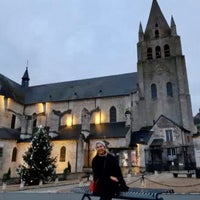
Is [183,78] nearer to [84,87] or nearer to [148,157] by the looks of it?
[148,157]

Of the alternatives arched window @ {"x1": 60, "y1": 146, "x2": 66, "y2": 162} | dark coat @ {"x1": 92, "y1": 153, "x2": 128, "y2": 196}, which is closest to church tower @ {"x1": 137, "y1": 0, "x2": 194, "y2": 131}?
arched window @ {"x1": 60, "y1": 146, "x2": 66, "y2": 162}

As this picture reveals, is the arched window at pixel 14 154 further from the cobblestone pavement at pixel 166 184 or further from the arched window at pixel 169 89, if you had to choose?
the arched window at pixel 169 89

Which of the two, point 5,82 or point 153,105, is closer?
point 153,105

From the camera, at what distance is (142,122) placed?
109 feet

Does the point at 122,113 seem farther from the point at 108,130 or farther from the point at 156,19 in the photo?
the point at 156,19

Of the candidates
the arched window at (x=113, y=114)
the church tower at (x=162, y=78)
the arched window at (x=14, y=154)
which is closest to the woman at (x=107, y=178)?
the arched window at (x=14, y=154)

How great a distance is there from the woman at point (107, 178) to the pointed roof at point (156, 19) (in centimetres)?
A: 3868

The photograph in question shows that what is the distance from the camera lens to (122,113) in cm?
3284

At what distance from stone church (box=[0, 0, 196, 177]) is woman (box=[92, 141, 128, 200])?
21952mm

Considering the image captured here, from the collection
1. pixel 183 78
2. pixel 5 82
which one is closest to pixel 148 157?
pixel 183 78

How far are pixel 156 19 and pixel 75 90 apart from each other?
19129mm

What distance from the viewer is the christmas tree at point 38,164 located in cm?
2152

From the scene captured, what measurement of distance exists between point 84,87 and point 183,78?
15511mm

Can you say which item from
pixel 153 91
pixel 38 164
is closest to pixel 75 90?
pixel 153 91
